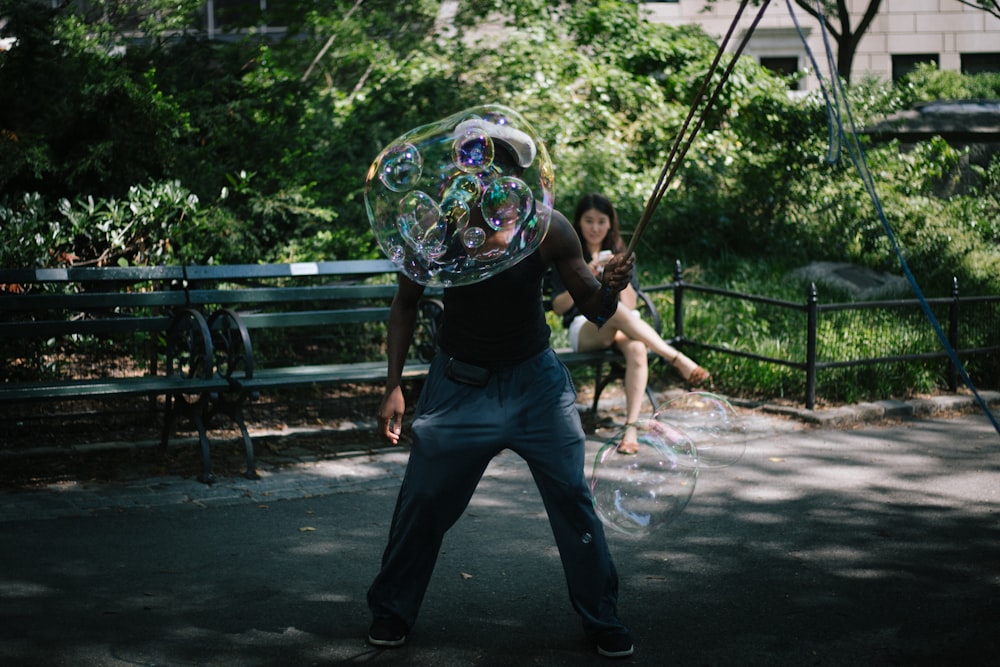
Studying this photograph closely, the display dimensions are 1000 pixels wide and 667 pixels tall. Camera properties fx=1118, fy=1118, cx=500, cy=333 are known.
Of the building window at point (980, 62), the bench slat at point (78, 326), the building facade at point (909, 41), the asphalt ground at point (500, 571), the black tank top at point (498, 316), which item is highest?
the building facade at point (909, 41)

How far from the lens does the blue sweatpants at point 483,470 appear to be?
12.4 ft

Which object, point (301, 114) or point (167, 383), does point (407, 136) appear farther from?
point (301, 114)

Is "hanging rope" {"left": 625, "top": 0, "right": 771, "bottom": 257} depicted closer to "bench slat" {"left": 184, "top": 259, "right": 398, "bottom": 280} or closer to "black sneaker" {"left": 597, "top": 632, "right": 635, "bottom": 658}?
"black sneaker" {"left": 597, "top": 632, "right": 635, "bottom": 658}

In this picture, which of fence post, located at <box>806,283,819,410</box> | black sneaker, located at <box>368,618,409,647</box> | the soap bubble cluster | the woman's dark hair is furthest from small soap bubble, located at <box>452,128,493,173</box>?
fence post, located at <box>806,283,819,410</box>

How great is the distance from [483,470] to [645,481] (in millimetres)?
1008

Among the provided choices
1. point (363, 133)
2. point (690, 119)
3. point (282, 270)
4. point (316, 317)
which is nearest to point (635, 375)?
point (316, 317)

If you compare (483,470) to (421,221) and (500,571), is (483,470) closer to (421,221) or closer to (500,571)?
(421,221)

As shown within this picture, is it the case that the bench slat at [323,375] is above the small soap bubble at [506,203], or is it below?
below

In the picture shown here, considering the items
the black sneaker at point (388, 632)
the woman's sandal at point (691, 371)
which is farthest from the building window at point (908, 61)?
the black sneaker at point (388, 632)

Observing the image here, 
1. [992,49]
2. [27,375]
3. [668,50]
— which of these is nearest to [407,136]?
[27,375]

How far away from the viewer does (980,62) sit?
25594 millimetres

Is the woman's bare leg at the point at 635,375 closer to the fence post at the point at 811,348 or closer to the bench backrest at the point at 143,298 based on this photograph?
the fence post at the point at 811,348

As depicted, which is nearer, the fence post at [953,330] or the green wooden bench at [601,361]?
the green wooden bench at [601,361]

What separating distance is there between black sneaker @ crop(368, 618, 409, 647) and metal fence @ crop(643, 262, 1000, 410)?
4.85 metres
